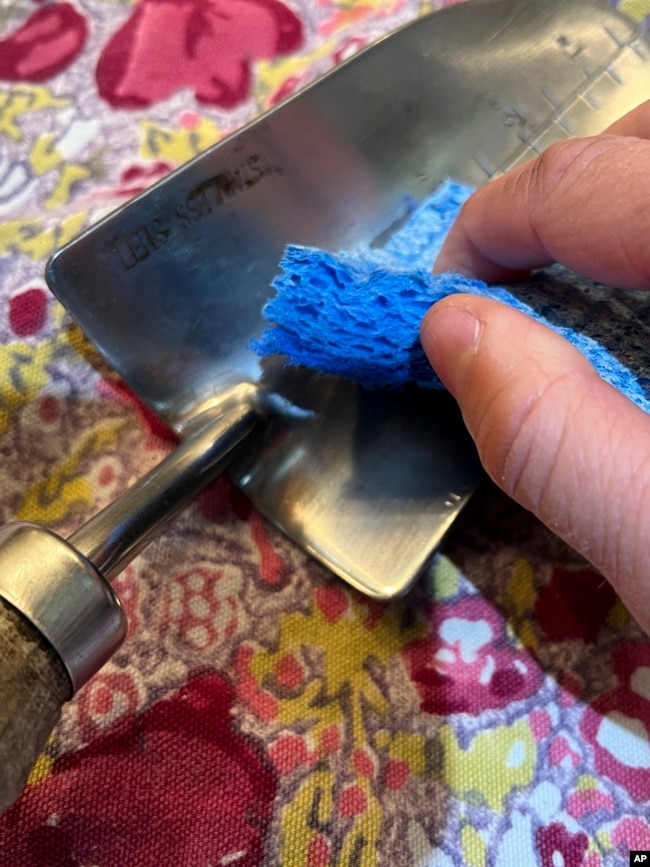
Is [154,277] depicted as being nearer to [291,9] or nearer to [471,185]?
[471,185]

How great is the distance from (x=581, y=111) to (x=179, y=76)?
229mm

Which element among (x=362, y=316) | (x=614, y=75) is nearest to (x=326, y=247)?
(x=362, y=316)

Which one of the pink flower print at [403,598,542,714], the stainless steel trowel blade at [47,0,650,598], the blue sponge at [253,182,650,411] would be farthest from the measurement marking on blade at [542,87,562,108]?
the pink flower print at [403,598,542,714]

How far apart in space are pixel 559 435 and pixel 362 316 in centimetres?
8

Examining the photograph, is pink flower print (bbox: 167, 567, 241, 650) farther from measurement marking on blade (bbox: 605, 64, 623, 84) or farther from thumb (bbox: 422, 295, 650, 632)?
measurement marking on blade (bbox: 605, 64, 623, 84)

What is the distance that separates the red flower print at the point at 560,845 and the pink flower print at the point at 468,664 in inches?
2.0

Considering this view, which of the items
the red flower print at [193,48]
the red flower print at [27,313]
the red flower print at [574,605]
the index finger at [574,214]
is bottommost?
the red flower print at [574,605]

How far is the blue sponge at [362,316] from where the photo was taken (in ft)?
0.86

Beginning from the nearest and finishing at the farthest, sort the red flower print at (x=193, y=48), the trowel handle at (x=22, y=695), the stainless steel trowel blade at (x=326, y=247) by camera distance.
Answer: the trowel handle at (x=22, y=695), the stainless steel trowel blade at (x=326, y=247), the red flower print at (x=193, y=48)

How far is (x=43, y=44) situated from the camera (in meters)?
0.44

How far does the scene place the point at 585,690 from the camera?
32 cm

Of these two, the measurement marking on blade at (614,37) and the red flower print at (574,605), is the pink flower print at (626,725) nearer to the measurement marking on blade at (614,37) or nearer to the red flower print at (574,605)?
the red flower print at (574,605)

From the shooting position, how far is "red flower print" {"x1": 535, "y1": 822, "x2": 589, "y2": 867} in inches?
11.5

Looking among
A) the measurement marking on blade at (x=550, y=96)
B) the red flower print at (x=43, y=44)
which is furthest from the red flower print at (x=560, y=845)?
the red flower print at (x=43, y=44)
